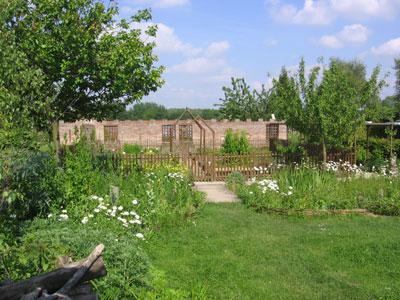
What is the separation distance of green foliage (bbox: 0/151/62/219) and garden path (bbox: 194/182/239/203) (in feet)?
15.8

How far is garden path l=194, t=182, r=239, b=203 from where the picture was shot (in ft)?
39.0

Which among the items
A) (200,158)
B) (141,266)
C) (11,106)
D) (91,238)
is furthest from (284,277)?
(200,158)

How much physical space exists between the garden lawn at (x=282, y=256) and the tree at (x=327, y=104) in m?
5.97

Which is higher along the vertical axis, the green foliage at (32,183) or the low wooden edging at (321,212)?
the green foliage at (32,183)

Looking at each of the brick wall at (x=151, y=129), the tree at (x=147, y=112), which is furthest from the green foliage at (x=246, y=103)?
the tree at (x=147, y=112)

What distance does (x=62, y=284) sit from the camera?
2.97 metres

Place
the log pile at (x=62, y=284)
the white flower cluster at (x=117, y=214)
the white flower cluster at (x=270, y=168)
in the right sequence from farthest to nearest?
the white flower cluster at (x=270, y=168) < the white flower cluster at (x=117, y=214) < the log pile at (x=62, y=284)

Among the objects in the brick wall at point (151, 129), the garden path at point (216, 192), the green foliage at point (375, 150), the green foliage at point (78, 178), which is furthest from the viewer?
the brick wall at point (151, 129)

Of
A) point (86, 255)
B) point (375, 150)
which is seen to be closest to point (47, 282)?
point (86, 255)

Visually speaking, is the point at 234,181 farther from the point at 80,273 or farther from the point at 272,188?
the point at 80,273

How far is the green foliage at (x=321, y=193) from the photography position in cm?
1032

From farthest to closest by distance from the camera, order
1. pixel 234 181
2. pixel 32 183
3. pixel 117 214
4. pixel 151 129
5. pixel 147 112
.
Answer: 1. pixel 147 112
2. pixel 151 129
3. pixel 234 181
4. pixel 117 214
5. pixel 32 183

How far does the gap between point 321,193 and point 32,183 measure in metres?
6.54

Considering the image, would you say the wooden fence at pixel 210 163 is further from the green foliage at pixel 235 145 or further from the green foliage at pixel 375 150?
the green foliage at pixel 235 145
